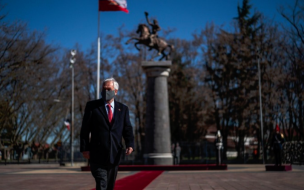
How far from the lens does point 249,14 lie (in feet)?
148

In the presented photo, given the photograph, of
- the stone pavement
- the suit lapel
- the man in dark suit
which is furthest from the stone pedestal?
the suit lapel

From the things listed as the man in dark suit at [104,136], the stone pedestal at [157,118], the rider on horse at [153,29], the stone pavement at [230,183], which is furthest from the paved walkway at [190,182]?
the rider on horse at [153,29]

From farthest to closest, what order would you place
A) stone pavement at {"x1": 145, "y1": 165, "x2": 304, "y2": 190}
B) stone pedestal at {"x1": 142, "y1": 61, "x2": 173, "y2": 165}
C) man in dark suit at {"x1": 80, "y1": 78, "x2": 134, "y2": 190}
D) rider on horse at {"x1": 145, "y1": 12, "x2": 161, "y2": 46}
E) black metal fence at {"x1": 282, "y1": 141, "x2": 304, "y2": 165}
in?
1. black metal fence at {"x1": 282, "y1": 141, "x2": 304, "y2": 165}
2. rider on horse at {"x1": 145, "y1": 12, "x2": 161, "y2": 46}
3. stone pedestal at {"x1": 142, "y1": 61, "x2": 173, "y2": 165}
4. stone pavement at {"x1": 145, "y1": 165, "x2": 304, "y2": 190}
5. man in dark suit at {"x1": 80, "y1": 78, "x2": 134, "y2": 190}

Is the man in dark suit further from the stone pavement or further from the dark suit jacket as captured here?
the stone pavement

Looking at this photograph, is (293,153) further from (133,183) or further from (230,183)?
(133,183)

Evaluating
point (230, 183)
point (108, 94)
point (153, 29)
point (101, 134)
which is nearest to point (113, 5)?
point (153, 29)

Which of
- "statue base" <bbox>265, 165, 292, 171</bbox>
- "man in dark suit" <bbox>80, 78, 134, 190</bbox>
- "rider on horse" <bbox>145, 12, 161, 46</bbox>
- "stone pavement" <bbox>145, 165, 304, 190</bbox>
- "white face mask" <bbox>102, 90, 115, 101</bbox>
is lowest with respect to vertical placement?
"statue base" <bbox>265, 165, 292, 171</bbox>

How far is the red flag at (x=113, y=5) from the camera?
28080 millimetres

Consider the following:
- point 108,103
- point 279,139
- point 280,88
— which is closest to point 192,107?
point 280,88

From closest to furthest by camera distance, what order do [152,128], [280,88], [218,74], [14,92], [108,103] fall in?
[108,103] < [152,128] < [14,92] < [280,88] < [218,74]

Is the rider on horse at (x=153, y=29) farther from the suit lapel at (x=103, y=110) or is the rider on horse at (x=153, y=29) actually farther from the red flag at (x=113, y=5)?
the suit lapel at (x=103, y=110)

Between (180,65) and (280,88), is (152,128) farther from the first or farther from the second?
(180,65)

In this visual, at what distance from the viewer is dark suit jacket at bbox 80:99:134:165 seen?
5.39m

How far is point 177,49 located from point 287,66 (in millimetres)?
12845
